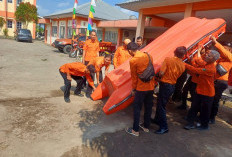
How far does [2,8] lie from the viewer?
26.7 meters

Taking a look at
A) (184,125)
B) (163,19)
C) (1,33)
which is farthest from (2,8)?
(184,125)

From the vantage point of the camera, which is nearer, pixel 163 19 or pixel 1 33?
pixel 163 19

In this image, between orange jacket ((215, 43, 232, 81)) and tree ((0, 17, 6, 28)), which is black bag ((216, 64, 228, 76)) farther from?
tree ((0, 17, 6, 28))

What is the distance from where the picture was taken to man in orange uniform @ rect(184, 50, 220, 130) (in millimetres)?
3012

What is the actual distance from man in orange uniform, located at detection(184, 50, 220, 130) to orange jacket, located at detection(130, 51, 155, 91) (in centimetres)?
96

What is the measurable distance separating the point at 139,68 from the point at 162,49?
1898 mm

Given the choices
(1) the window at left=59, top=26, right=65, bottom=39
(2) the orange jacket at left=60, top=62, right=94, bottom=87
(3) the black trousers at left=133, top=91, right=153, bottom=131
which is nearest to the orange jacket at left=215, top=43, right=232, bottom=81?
(3) the black trousers at left=133, top=91, right=153, bottom=131

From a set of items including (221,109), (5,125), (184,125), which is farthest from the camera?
(221,109)

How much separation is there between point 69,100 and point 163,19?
26.6 ft

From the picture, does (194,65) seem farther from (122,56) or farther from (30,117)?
(30,117)

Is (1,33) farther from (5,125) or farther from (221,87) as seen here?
(221,87)

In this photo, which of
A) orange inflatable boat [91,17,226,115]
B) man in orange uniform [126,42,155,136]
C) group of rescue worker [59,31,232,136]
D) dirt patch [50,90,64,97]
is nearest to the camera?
man in orange uniform [126,42,155,136]

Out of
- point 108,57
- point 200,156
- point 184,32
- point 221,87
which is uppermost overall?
point 184,32

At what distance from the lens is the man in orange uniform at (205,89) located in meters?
3.01
